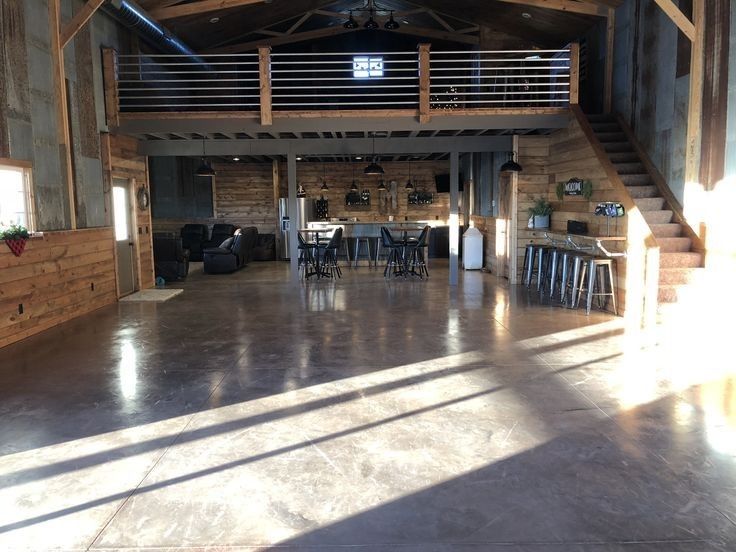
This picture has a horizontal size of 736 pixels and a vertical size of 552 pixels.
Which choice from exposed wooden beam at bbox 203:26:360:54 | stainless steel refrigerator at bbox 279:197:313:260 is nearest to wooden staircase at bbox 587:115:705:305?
stainless steel refrigerator at bbox 279:197:313:260

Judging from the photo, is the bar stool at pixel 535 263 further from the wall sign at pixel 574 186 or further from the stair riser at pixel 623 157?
the stair riser at pixel 623 157

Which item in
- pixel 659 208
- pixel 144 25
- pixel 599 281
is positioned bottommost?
pixel 599 281

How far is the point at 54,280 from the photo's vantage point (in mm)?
6652

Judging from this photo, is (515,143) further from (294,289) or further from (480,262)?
(294,289)

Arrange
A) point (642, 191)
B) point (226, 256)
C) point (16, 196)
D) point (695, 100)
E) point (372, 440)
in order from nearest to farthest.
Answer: point (372, 440) → point (16, 196) → point (695, 100) → point (642, 191) → point (226, 256)

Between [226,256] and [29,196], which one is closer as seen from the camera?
[29,196]

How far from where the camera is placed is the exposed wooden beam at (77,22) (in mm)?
7031

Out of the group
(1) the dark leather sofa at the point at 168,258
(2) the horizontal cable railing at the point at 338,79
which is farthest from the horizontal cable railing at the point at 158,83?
(1) the dark leather sofa at the point at 168,258

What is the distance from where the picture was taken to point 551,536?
7.47 ft

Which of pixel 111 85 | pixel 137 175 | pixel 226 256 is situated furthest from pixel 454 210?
pixel 111 85

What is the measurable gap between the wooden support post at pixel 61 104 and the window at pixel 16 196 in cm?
86

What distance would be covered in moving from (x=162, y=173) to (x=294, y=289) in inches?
321

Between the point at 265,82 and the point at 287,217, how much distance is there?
21.3ft

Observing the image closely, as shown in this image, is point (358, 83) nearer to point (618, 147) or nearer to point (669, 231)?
point (618, 147)
